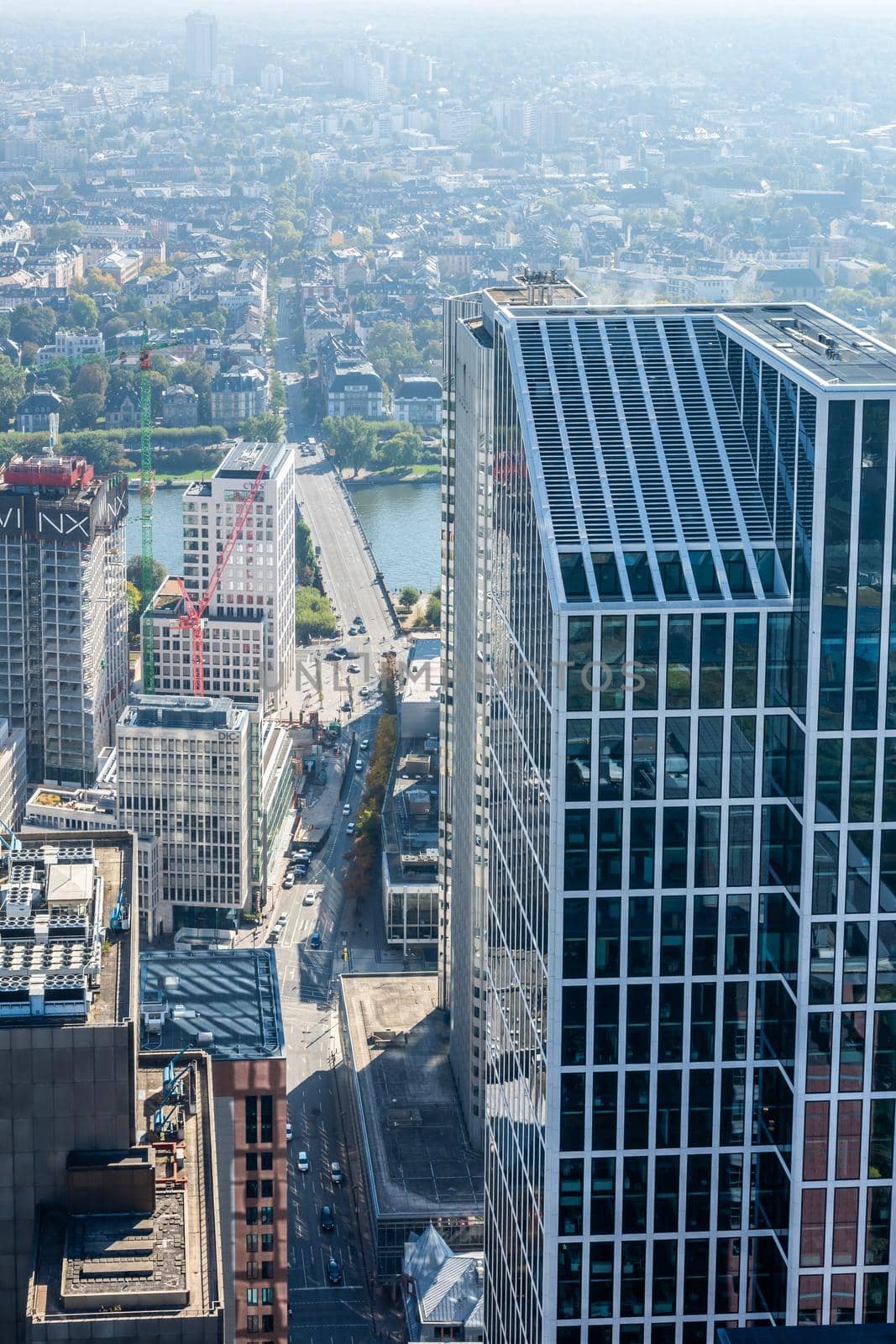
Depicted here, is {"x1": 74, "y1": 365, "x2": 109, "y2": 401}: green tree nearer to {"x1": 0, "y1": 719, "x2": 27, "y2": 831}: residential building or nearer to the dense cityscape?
{"x1": 0, "y1": 719, "x2": 27, "y2": 831}: residential building

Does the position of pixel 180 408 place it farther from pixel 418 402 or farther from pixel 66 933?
pixel 66 933

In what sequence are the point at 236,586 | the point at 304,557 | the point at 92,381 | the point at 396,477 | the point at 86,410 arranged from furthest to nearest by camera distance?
the point at 92,381, the point at 86,410, the point at 396,477, the point at 304,557, the point at 236,586

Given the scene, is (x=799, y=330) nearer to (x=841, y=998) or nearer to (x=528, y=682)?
(x=528, y=682)

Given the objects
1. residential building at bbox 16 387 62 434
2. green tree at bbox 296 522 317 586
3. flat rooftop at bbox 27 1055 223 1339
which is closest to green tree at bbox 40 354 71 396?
residential building at bbox 16 387 62 434

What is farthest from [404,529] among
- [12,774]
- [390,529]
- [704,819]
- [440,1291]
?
[704,819]

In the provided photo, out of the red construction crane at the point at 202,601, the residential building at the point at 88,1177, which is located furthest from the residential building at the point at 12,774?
the residential building at the point at 88,1177

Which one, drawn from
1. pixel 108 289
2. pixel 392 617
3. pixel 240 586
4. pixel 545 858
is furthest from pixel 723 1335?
pixel 108 289
